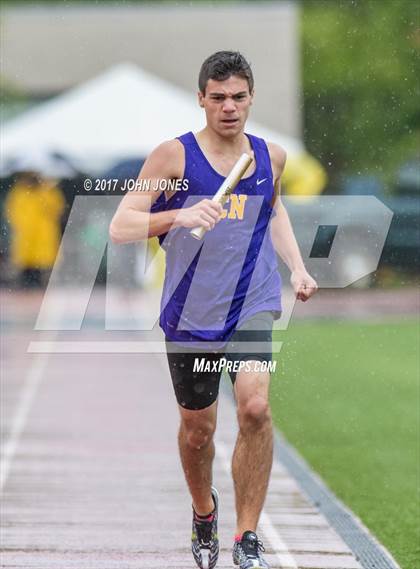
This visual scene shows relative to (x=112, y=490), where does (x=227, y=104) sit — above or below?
above

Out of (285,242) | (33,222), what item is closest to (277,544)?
(285,242)

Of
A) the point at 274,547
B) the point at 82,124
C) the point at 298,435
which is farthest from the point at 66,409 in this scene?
the point at 82,124

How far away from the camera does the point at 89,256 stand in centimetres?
2311

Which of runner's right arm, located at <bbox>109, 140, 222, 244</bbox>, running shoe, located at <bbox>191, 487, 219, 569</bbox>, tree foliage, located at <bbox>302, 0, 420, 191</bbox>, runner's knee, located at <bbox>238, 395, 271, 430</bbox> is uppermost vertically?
runner's right arm, located at <bbox>109, 140, 222, 244</bbox>

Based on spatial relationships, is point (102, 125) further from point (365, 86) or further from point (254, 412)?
point (365, 86)

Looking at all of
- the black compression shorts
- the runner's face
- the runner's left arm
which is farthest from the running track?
the runner's face

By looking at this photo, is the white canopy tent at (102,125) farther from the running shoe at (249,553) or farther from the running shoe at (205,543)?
the running shoe at (249,553)

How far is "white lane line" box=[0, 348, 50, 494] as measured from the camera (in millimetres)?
10758

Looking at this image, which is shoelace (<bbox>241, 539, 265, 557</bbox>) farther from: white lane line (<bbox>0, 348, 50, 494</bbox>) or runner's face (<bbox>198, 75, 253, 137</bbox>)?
white lane line (<bbox>0, 348, 50, 494</bbox>)

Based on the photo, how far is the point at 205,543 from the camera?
6.86 m

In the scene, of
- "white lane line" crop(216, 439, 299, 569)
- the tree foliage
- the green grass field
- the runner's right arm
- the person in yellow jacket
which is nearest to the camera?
the runner's right arm

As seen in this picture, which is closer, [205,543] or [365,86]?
[205,543]

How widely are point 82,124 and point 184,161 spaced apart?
17.2 m

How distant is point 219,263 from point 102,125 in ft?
55.5
